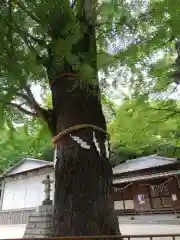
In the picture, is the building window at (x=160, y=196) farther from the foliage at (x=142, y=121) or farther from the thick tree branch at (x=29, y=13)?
the thick tree branch at (x=29, y=13)

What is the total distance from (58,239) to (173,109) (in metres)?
3.97

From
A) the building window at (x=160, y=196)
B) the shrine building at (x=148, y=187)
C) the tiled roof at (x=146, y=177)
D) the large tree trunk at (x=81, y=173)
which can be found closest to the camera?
the large tree trunk at (x=81, y=173)

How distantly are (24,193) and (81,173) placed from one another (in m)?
14.1

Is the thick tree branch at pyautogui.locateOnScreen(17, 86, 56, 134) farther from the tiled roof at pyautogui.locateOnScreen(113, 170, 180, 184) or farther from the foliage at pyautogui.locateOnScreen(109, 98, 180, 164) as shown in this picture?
the tiled roof at pyautogui.locateOnScreen(113, 170, 180, 184)

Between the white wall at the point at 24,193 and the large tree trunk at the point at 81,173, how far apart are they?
1205 centimetres

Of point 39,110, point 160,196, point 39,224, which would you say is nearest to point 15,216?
point 160,196

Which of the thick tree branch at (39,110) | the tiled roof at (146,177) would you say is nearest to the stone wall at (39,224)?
the thick tree branch at (39,110)

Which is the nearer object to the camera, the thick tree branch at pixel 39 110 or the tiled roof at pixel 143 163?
the thick tree branch at pixel 39 110

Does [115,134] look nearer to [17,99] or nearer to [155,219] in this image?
[17,99]

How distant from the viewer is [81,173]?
235 cm

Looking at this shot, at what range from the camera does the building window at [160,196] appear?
39.8ft

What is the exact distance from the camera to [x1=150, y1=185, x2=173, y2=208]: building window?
478 inches

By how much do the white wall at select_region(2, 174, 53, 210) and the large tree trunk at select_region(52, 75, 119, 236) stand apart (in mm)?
12048

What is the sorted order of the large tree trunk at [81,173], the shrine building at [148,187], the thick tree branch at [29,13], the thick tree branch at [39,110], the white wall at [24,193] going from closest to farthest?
the large tree trunk at [81,173]
the thick tree branch at [29,13]
the thick tree branch at [39,110]
the shrine building at [148,187]
the white wall at [24,193]
